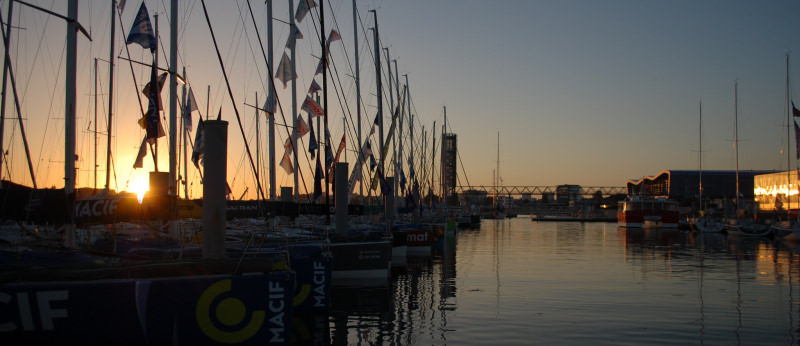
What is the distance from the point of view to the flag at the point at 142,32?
68.9ft

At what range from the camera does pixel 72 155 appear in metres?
16.1

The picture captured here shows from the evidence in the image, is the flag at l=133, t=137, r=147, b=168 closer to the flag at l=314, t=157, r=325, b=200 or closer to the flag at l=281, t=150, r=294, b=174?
the flag at l=281, t=150, r=294, b=174

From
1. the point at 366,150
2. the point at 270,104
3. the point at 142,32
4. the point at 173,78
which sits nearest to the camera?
the point at 142,32

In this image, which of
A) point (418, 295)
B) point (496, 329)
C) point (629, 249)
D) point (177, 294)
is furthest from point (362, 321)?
point (629, 249)

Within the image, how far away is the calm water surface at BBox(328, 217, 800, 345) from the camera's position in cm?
1655

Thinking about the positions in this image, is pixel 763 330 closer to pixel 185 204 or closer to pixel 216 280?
pixel 216 280

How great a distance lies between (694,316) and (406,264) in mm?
18513

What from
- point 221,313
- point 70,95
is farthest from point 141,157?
point 221,313

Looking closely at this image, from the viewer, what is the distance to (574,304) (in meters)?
21.3

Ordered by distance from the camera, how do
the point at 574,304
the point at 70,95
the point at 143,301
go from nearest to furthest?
the point at 143,301, the point at 70,95, the point at 574,304

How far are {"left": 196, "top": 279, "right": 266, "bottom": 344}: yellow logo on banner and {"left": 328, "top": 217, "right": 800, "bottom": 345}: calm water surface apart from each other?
12.9 ft

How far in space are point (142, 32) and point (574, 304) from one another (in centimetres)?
1549

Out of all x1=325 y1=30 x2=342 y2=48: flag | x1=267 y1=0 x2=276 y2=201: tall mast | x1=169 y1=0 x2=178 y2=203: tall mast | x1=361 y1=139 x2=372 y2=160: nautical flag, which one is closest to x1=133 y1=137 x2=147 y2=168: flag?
x1=267 y1=0 x2=276 y2=201: tall mast

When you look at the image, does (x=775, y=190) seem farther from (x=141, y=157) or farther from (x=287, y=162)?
(x=141, y=157)
